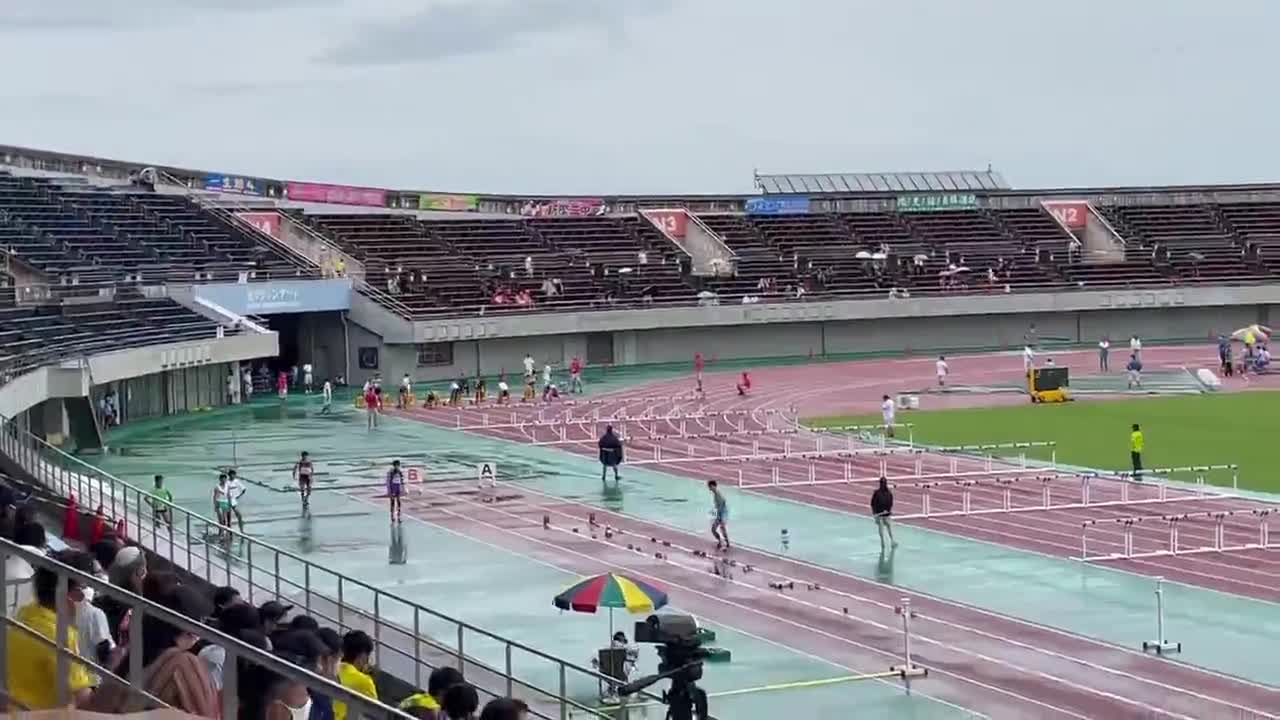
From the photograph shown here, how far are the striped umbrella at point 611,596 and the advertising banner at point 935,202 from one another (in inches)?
2778

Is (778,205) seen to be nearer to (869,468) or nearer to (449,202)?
(449,202)

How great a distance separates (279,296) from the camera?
207 ft

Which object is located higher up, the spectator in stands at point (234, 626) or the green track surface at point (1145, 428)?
the spectator in stands at point (234, 626)

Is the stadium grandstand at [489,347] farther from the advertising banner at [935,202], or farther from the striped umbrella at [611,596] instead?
the striped umbrella at [611,596]

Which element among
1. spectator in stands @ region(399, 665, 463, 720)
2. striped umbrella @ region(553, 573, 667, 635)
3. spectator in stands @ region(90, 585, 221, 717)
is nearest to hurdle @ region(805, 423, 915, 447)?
striped umbrella @ region(553, 573, 667, 635)

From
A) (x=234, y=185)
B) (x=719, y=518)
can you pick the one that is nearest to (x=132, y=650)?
(x=719, y=518)

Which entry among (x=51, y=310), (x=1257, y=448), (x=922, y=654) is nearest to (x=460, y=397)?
(x=51, y=310)

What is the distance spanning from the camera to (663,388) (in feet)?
198

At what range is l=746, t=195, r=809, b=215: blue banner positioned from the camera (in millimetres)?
86812

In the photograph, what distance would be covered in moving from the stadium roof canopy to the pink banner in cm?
2018

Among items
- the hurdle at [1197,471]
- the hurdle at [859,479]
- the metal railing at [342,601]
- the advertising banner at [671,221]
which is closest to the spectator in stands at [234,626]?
the metal railing at [342,601]

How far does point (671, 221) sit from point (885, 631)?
62088 mm

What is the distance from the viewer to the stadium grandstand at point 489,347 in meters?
18.6

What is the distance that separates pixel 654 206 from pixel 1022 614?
6338 cm
